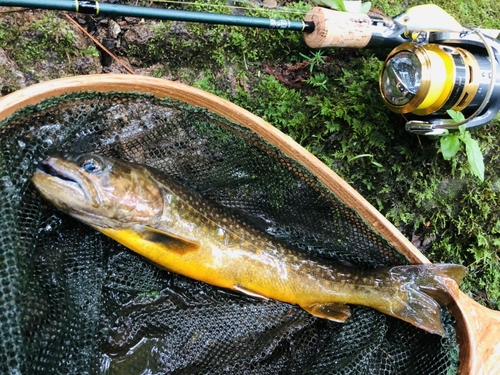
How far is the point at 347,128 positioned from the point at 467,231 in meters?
0.89

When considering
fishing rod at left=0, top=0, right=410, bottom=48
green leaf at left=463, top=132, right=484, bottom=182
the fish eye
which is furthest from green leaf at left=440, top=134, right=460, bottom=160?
the fish eye

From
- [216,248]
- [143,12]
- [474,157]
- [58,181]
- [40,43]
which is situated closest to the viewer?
[58,181]

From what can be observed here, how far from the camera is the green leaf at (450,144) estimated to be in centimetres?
235

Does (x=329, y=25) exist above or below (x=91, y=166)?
above

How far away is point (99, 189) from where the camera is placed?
5.55 feet

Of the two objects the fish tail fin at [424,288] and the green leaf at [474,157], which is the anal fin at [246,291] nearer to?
the fish tail fin at [424,288]

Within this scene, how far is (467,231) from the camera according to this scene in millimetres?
2600

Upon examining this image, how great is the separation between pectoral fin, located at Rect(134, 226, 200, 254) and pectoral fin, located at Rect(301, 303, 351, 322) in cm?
60

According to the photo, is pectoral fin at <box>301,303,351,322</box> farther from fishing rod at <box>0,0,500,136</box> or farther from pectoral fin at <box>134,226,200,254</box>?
fishing rod at <box>0,0,500,136</box>

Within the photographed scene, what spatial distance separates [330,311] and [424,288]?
0.43 meters

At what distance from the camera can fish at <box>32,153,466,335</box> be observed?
66.1 inches

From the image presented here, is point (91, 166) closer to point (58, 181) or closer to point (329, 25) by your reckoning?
point (58, 181)

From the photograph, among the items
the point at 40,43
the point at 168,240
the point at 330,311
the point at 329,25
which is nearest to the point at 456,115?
the point at 329,25

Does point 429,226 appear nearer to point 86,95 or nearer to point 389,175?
point 389,175
